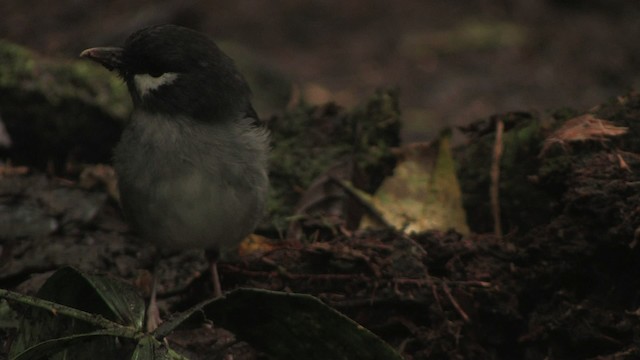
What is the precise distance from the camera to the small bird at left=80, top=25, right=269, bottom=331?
4.38 meters

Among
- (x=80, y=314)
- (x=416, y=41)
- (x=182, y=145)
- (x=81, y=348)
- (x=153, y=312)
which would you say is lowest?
(x=416, y=41)

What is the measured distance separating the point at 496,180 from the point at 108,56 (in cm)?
209

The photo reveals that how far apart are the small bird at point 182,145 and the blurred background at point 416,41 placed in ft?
14.2

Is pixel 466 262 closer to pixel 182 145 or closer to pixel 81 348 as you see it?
pixel 182 145

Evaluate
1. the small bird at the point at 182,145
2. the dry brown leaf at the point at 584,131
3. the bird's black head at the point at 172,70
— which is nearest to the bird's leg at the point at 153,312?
the small bird at the point at 182,145

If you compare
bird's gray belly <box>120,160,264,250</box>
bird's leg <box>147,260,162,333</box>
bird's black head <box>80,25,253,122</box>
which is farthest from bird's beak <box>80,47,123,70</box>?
bird's leg <box>147,260,162,333</box>

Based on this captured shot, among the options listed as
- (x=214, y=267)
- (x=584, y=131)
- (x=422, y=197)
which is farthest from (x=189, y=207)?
(x=584, y=131)

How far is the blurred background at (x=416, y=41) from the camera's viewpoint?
9.70 m

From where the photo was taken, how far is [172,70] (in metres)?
4.43

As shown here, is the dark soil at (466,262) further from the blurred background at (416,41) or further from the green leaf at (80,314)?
the blurred background at (416,41)

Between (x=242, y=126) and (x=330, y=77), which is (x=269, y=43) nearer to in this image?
(x=330, y=77)

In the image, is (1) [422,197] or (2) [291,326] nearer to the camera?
(2) [291,326]

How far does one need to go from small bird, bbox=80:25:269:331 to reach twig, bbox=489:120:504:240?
1.28 metres

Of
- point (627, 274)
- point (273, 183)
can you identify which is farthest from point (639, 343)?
point (273, 183)
